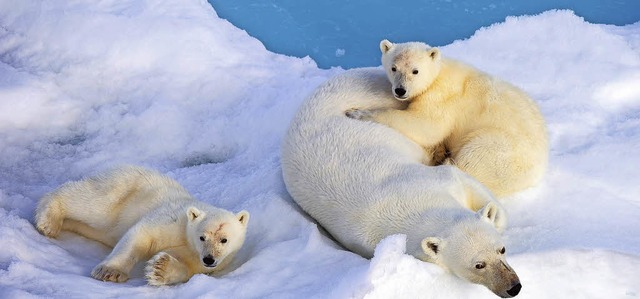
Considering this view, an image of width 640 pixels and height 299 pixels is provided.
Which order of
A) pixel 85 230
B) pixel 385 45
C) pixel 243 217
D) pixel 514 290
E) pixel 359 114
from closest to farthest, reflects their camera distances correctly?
pixel 514 290 < pixel 243 217 < pixel 85 230 < pixel 359 114 < pixel 385 45

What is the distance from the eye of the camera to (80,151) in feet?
16.7

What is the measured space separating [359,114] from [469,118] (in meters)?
0.59

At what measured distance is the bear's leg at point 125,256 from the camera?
11.8 feet

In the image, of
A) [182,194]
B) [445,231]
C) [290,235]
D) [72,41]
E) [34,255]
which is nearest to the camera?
[445,231]

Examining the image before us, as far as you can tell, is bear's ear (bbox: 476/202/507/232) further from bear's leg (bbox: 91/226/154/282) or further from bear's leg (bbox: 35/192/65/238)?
bear's leg (bbox: 35/192/65/238)

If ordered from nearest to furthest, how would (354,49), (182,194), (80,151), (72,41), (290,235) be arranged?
(290,235)
(182,194)
(80,151)
(72,41)
(354,49)

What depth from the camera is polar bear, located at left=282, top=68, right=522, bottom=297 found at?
3297 mm

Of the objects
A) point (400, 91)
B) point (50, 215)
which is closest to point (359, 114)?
point (400, 91)

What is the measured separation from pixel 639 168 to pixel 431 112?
118cm

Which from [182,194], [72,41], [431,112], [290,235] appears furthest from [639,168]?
[72,41]

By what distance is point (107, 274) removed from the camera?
3580mm

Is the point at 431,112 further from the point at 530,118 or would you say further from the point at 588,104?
the point at 588,104

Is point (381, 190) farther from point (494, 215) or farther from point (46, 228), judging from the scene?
point (46, 228)

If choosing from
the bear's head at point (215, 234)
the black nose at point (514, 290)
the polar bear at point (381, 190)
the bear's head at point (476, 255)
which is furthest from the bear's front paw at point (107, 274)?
the black nose at point (514, 290)
